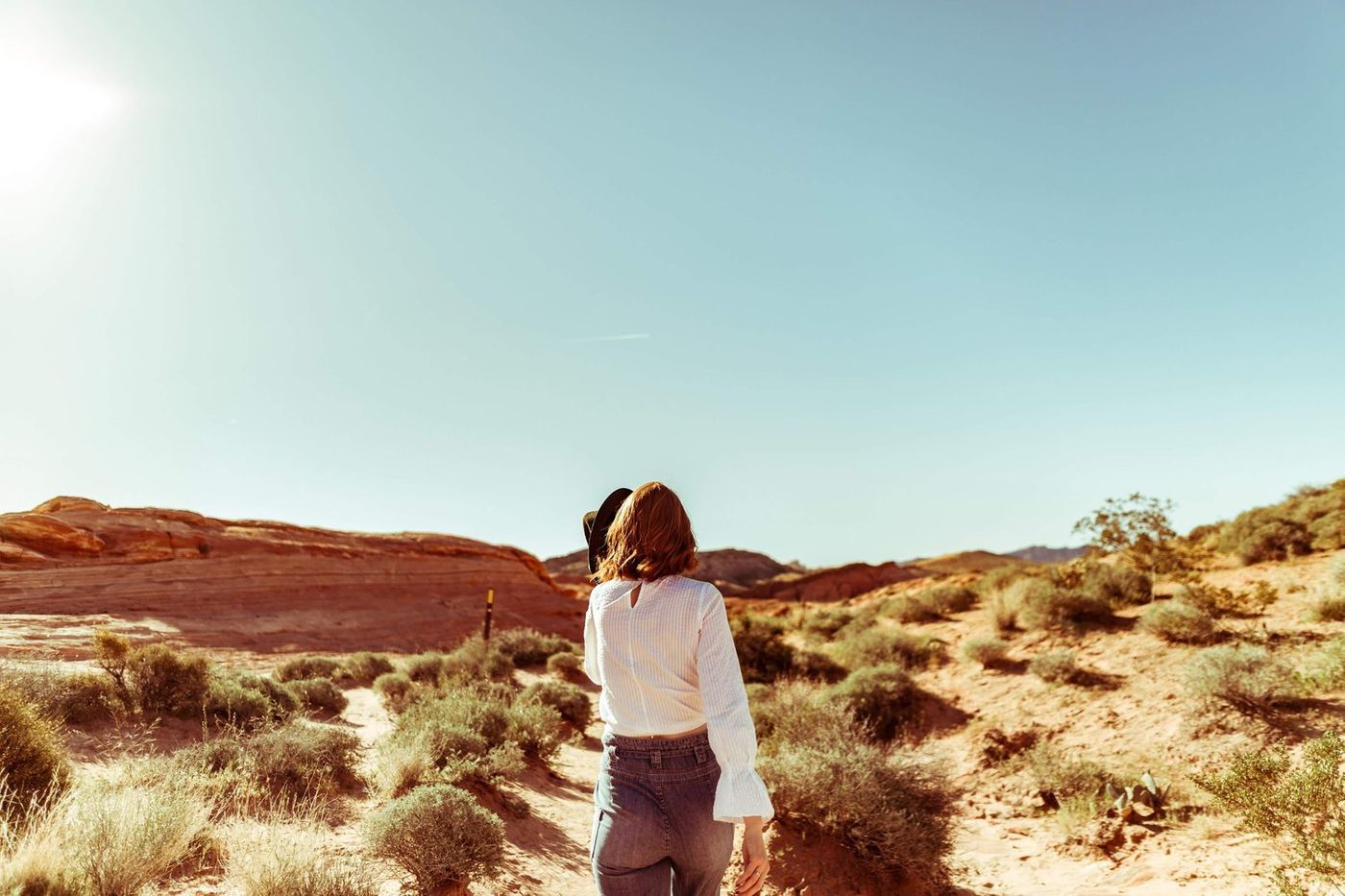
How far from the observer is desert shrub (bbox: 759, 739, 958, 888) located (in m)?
5.38

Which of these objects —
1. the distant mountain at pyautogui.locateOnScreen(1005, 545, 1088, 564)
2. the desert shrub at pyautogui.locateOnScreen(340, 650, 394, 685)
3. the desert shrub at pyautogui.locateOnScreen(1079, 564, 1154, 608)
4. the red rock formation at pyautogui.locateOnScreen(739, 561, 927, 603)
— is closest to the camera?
the desert shrub at pyautogui.locateOnScreen(1079, 564, 1154, 608)

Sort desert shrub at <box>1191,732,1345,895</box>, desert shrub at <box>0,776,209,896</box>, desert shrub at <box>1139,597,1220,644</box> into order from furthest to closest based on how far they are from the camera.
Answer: desert shrub at <box>1139,597,1220,644</box> < desert shrub at <box>1191,732,1345,895</box> < desert shrub at <box>0,776,209,896</box>

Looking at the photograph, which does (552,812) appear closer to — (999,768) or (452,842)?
(452,842)

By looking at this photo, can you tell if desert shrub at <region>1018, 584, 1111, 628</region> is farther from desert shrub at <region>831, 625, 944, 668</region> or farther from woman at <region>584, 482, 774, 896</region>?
woman at <region>584, 482, 774, 896</region>

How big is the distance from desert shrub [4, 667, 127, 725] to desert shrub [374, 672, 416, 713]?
12.0 ft

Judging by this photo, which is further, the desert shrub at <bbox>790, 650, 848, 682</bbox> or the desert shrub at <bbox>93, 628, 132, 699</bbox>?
the desert shrub at <bbox>790, 650, 848, 682</bbox>

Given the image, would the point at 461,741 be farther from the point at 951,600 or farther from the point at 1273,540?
the point at 1273,540

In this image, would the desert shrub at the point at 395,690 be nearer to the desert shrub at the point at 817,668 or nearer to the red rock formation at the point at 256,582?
the desert shrub at the point at 817,668

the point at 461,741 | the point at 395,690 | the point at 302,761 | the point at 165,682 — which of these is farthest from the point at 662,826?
the point at 395,690

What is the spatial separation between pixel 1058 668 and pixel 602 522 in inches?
399

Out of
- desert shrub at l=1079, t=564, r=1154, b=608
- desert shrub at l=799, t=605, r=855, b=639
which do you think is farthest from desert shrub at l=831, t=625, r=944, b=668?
desert shrub at l=799, t=605, r=855, b=639

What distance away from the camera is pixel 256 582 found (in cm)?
2233

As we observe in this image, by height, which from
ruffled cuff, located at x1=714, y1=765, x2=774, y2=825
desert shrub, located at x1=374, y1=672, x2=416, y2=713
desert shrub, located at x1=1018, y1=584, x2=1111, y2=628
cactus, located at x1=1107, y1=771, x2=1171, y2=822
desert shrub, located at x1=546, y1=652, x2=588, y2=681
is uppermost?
ruffled cuff, located at x1=714, y1=765, x2=774, y2=825

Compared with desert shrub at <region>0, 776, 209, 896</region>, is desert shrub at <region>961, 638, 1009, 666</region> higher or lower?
lower
